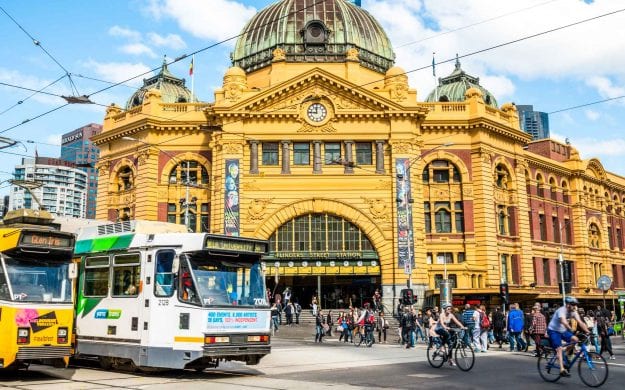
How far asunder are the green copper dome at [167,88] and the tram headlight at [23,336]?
4367 centimetres

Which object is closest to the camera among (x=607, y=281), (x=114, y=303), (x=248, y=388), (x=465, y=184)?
(x=248, y=388)

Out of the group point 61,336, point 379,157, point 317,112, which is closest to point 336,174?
point 379,157

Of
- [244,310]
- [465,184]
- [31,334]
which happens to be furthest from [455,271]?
[31,334]

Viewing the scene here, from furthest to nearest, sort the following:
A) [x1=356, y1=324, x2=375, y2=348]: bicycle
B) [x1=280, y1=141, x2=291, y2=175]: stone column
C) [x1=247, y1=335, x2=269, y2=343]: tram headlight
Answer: [x1=280, y1=141, x2=291, y2=175]: stone column < [x1=356, y1=324, x2=375, y2=348]: bicycle < [x1=247, y1=335, x2=269, y2=343]: tram headlight

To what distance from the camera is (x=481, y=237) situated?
158 ft

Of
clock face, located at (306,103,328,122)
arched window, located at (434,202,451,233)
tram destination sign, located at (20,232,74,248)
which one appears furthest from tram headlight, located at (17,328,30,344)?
arched window, located at (434,202,451,233)

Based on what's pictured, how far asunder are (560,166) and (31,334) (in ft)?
181

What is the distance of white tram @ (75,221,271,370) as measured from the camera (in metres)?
15.6

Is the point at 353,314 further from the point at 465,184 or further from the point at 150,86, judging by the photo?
the point at 150,86

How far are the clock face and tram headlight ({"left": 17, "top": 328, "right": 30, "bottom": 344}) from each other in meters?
33.9

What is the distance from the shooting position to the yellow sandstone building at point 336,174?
150ft

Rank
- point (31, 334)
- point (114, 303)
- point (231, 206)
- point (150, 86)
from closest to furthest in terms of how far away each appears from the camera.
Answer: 1. point (31, 334)
2. point (114, 303)
3. point (231, 206)
4. point (150, 86)

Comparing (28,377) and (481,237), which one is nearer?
(28,377)

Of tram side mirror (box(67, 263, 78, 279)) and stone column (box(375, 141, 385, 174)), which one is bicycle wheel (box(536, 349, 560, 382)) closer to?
tram side mirror (box(67, 263, 78, 279))
